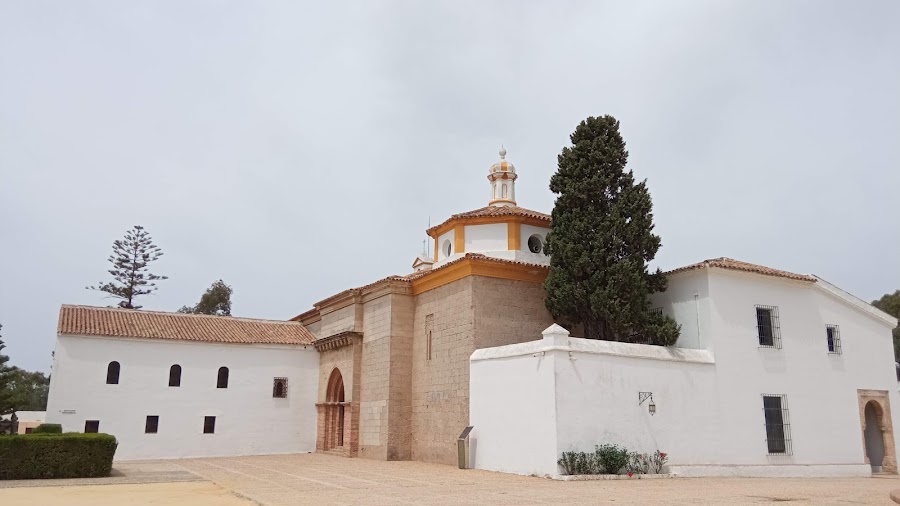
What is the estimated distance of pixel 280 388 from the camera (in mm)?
25266

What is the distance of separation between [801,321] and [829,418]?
2.59 meters

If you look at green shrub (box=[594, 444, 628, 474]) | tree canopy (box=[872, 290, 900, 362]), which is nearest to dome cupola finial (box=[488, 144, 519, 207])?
green shrub (box=[594, 444, 628, 474])

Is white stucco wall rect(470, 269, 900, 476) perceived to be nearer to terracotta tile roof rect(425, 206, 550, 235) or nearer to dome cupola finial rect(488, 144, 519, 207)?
terracotta tile roof rect(425, 206, 550, 235)

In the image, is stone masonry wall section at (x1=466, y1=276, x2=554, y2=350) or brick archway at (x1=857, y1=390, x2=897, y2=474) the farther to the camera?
brick archway at (x1=857, y1=390, x2=897, y2=474)

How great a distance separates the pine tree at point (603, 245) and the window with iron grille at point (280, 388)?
11.7m

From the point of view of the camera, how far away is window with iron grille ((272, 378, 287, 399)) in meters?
25.1

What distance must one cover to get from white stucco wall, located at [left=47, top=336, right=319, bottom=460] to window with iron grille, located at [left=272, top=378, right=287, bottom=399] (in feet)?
0.53

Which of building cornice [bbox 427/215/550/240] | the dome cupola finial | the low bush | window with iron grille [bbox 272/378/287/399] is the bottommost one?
the low bush

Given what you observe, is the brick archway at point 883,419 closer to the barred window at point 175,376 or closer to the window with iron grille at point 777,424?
the window with iron grille at point 777,424

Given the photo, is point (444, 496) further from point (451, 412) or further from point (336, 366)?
point (336, 366)

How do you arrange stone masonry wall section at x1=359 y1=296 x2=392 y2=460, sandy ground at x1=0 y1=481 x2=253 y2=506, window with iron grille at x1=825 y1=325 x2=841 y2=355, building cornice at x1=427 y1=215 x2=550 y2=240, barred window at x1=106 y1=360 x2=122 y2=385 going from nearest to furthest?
1. sandy ground at x1=0 y1=481 x2=253 y2=506
2. window with iron grille at x1=825 y1=325 x2=841 y2=355
3. stone masonry wall section at x1=359 y1=296 x2=392 y2=460
4. building cornice at x1=427 y1=215 x2=550 y2=240
5. barred window at x1=106 y1=360 x2=122 y2=385

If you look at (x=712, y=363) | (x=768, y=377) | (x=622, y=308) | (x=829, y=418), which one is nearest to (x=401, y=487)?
(x=622, y=308)

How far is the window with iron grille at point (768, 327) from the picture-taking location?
18.0m

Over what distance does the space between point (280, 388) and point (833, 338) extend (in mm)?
18114
